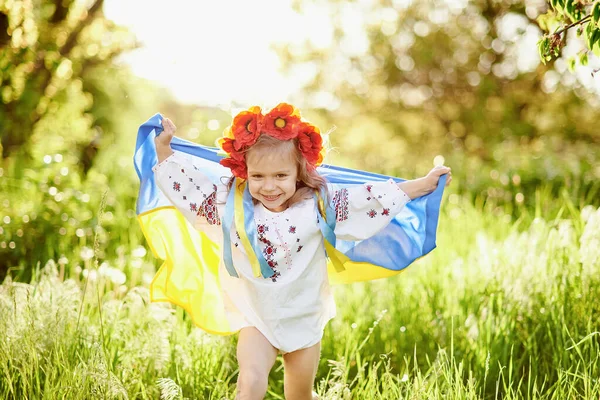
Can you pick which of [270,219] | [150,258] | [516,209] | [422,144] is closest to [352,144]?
[422,144]

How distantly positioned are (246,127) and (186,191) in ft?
1.31

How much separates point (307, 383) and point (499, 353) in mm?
1053

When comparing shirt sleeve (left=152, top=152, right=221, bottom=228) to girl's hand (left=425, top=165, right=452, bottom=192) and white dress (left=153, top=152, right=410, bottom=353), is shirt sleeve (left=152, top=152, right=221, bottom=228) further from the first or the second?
girl's hand (left=425, top=165, right=452, bottom=192)

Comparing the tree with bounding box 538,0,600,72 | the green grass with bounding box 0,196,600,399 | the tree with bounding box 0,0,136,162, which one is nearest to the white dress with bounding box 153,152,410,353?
the green grass with bounding box 0,196,600,399

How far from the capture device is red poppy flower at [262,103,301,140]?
2.73 meters

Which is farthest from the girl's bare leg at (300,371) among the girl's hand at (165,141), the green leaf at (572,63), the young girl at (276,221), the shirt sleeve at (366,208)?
the green leaf at (572,63)

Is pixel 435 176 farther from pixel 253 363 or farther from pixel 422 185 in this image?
pixel 253 363

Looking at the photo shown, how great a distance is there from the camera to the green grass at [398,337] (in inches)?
113

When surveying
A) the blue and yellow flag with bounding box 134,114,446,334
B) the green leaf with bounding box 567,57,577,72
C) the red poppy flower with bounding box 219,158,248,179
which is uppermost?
the green leaf with bounding box 567,57,577,72

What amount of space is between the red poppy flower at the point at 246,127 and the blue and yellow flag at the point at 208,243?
332mm

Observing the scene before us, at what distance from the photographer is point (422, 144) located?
12961 millimetres

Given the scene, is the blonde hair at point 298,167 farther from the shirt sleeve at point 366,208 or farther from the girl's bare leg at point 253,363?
the girl's bare leg at point 253,363

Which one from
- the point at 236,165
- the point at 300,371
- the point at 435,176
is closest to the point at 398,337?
the point at 300,371

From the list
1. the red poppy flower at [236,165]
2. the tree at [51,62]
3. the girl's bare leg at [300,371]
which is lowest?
the girl's bare leg at [300,371]
